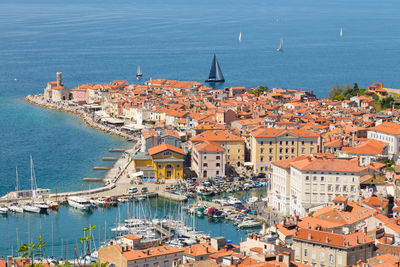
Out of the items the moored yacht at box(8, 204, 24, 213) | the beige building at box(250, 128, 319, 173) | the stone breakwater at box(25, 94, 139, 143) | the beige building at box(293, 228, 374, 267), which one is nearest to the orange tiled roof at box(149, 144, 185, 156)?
the beige building at box(250, 128, 319, 173)

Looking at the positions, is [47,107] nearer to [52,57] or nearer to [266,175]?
[266,175]

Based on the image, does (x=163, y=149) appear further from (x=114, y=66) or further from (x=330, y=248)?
(x=114, y=66)

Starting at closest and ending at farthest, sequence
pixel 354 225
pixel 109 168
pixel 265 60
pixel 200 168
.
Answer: pixel 354 225 → pixel 200 168 → pixel 109 168 → pixel 265 60

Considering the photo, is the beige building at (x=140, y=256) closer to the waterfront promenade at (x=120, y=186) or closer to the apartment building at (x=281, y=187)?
the apartment building at (x=281, y=187)

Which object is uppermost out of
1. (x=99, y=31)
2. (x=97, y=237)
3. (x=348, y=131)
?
(x=99, y=31)

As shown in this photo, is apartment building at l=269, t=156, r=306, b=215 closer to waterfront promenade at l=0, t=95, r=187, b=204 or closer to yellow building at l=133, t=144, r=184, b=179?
waterfront promenade at l=0, t=95, r=187, b=204

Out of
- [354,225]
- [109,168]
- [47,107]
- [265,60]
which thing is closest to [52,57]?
[265,60]

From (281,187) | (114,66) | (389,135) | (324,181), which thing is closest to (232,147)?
(281,187)

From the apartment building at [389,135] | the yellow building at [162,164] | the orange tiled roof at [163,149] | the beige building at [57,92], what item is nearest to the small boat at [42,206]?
the yellow building at [162,164]
